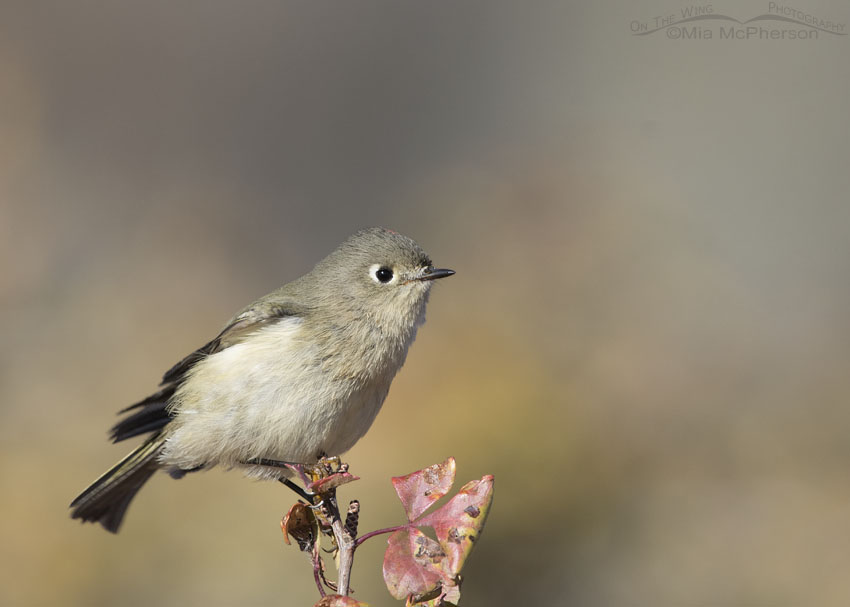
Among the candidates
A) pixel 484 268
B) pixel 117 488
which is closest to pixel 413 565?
pixel 117 488

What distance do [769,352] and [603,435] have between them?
155 cm

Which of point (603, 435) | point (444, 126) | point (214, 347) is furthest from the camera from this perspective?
point (444, 126)

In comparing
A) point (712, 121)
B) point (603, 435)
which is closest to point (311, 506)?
point (603, 435)

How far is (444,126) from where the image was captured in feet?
21.9

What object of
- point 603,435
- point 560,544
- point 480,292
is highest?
point 480,292

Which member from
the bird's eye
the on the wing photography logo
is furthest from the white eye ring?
the on the wing photography logo

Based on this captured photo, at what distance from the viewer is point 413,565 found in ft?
3.65

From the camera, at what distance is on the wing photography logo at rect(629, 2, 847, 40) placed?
5.59 meters

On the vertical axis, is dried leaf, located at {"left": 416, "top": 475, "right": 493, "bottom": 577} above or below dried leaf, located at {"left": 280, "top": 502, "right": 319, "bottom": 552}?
above

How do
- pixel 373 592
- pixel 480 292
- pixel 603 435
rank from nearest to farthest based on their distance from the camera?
pixel 373 592 < pixel 603 435 < pixel 480 292

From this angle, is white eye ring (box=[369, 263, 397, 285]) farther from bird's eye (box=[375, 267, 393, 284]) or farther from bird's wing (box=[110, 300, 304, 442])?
bird's wing (box=[110, 300, 304, 442])

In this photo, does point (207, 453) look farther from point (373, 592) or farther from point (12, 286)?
point (12, 286)

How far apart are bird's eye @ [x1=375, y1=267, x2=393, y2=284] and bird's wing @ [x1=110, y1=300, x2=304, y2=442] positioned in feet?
0.78

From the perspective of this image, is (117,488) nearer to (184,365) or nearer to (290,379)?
(184,365)
